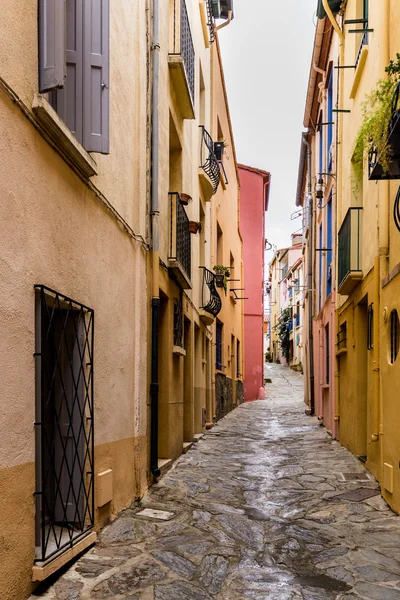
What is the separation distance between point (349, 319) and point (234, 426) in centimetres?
605

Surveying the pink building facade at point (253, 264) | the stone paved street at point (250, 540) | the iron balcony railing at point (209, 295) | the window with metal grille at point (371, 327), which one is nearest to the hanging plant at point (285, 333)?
the pink building facade at point (253, 264)

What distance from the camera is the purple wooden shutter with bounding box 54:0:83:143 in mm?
4895

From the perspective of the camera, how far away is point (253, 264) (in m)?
29.9

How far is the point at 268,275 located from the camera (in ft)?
215

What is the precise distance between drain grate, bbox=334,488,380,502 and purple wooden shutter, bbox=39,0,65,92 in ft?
17.4

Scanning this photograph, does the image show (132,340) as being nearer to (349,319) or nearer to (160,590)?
(160,590)

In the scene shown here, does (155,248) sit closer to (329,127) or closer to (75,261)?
(75,261)

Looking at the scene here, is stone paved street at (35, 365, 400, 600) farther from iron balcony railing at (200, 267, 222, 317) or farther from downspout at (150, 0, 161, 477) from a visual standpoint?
iron balcony railing at (200, 267, 222, 317)

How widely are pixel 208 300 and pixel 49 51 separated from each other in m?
10.2

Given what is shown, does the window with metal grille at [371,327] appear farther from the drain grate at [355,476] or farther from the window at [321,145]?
the window at [321,145]

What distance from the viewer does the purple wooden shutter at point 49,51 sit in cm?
398

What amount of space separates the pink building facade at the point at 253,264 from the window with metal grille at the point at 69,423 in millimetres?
23711

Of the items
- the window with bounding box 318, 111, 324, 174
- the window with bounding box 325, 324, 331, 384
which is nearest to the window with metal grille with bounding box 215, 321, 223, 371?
the window with bounding box 325, 324, 331, 384

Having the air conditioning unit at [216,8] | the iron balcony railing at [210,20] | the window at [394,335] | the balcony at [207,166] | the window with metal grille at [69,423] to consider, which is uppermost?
the air conditioning unit at [216,8]
